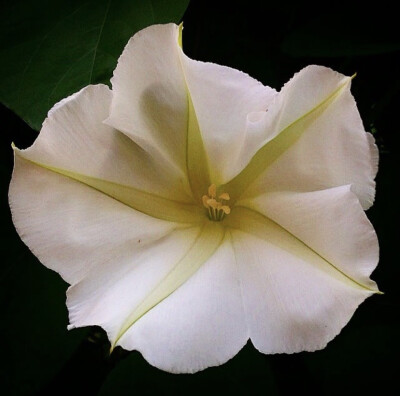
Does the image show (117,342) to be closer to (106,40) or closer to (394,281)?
(106,40)

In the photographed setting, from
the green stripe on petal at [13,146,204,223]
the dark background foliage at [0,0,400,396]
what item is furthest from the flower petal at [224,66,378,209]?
the dark background foliage at [0,0,400,396]

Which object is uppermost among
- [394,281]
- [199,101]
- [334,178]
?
[199,101]

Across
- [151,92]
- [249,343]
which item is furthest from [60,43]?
[249,343]

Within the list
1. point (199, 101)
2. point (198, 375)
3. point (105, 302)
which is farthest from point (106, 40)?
point (198, 375)

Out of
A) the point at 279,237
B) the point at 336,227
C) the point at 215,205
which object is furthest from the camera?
the point at 215,205

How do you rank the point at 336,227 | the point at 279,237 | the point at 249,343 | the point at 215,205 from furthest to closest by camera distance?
the point at 249,343
the point at 215,205
the point at 279,237
the point at 336,227

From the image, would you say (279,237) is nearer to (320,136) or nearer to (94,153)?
(320,136)
